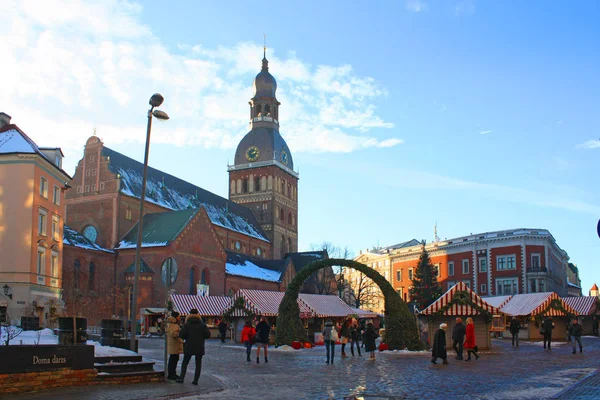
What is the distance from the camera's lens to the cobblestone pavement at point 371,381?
14516mm

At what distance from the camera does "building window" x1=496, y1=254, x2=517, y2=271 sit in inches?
3159

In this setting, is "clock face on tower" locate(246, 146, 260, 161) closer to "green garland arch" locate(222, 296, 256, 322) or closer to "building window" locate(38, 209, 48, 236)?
"building window" locate(38, 209, 48, 236)

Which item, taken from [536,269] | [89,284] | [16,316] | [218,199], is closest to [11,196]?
[16,316]

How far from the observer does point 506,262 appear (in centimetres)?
8088

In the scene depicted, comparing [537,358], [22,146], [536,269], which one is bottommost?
[537,358]

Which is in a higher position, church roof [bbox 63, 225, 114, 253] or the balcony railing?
church roof [bbox 63, 225, 114, 253]

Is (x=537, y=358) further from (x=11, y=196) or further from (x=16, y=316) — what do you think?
(x=11, y=196)

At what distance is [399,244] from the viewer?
409 ft

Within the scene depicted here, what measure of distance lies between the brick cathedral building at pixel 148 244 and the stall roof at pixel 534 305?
95.8ft

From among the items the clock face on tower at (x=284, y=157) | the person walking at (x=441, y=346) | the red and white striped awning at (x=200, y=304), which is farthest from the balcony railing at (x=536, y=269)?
the person walking at (x=441, y=346)

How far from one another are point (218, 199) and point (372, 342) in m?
68.6

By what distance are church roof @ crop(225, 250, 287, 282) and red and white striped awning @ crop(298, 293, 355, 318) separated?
24630mm

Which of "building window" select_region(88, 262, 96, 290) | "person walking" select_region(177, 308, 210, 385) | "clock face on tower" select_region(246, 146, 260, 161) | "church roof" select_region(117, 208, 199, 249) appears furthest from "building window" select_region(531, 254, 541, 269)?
"person walking" select_region(177, 308, 210, 385)

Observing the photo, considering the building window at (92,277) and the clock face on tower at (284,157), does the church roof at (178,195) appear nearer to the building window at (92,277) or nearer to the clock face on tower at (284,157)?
the building window at (92,277)
